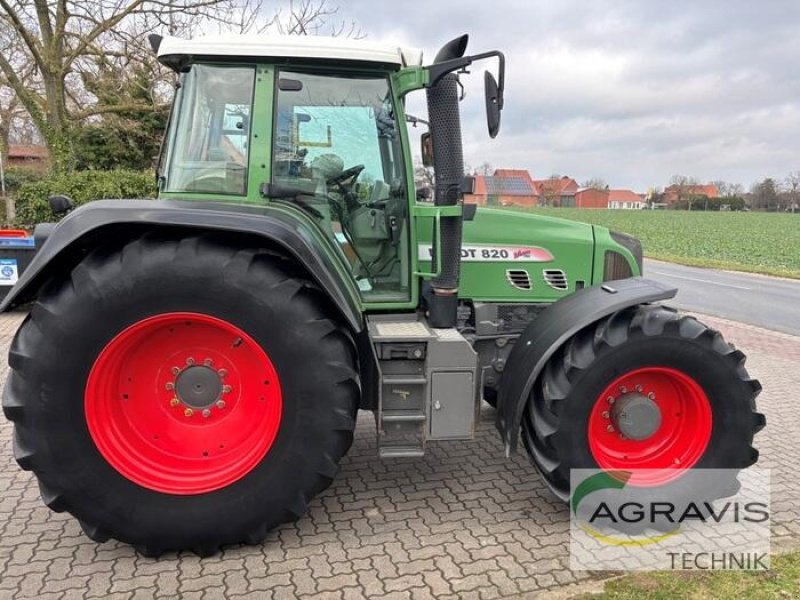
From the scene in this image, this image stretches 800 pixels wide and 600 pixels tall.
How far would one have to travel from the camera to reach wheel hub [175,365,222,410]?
121 inches

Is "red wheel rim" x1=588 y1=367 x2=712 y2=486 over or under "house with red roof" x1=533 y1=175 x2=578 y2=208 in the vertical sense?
under

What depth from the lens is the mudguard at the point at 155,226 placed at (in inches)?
109

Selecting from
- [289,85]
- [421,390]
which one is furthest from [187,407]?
[289,85]

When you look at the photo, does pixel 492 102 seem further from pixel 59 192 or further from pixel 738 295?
pixel 738 295

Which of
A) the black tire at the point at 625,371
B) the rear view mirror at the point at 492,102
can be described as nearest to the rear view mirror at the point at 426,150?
the rear view mirror at the point at 492,102

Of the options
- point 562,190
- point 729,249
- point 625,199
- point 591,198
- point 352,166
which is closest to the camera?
point 352,166

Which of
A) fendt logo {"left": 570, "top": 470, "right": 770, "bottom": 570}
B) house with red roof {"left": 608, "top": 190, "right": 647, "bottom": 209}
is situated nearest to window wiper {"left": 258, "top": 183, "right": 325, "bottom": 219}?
fendt logo {"left": 570, "top": 470, "right": 770, "bottom": 570}

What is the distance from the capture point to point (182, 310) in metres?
2.82

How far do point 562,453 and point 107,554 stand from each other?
7.88 ft

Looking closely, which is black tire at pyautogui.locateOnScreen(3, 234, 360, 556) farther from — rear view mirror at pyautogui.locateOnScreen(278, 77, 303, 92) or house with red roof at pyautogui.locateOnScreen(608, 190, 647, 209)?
house with red roof at pyautogui.locateOnScreen(608, 190, 647, 209)

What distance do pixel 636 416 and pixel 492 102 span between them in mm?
1870

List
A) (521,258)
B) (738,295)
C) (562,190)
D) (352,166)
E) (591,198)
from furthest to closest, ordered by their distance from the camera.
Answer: (562,190), (591,198), (738,295), (521,258), (352,166)

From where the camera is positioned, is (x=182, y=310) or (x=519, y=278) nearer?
(x=182, y=310)

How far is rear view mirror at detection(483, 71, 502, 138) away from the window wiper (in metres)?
1.05
